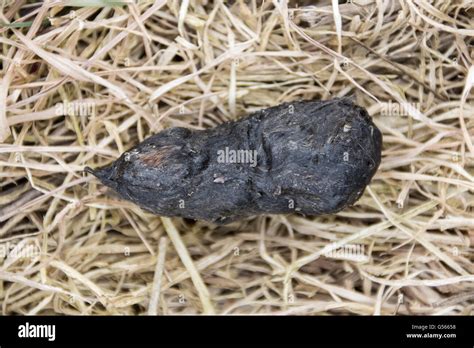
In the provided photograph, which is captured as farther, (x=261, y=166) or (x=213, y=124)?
(x=213, y=124)

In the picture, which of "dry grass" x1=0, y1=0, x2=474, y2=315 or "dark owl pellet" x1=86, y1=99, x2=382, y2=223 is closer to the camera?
"dark owl pellet" x1=86, y1=99, x2=382, y2=223

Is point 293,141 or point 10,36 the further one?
point 10,36

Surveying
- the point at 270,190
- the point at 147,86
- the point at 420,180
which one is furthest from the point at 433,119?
the point at 147,86
